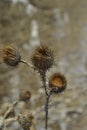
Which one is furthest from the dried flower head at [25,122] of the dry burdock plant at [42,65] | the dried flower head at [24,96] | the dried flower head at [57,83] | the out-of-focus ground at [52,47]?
the out-of-focus ground at [52,47]

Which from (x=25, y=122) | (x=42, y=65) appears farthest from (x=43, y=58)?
(x=25, y=122)

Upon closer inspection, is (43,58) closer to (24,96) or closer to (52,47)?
(24,96)

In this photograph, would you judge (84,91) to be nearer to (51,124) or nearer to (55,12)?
(51,124)

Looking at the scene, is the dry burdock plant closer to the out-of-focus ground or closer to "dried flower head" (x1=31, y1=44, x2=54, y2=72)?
"dried flower head" (x1=31, y1=44, x2=54, y2=72)

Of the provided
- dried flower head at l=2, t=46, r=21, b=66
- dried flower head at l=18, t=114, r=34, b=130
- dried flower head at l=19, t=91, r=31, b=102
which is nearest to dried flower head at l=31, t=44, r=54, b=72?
dried flower head at l=2, t=46, r=21, b=66

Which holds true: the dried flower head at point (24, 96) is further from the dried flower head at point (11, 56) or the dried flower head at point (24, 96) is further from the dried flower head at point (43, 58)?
the dried flower head at point (43, 58)

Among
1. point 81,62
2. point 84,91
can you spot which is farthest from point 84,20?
point 84,91

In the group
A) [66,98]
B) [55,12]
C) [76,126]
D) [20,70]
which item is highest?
[55,12]
